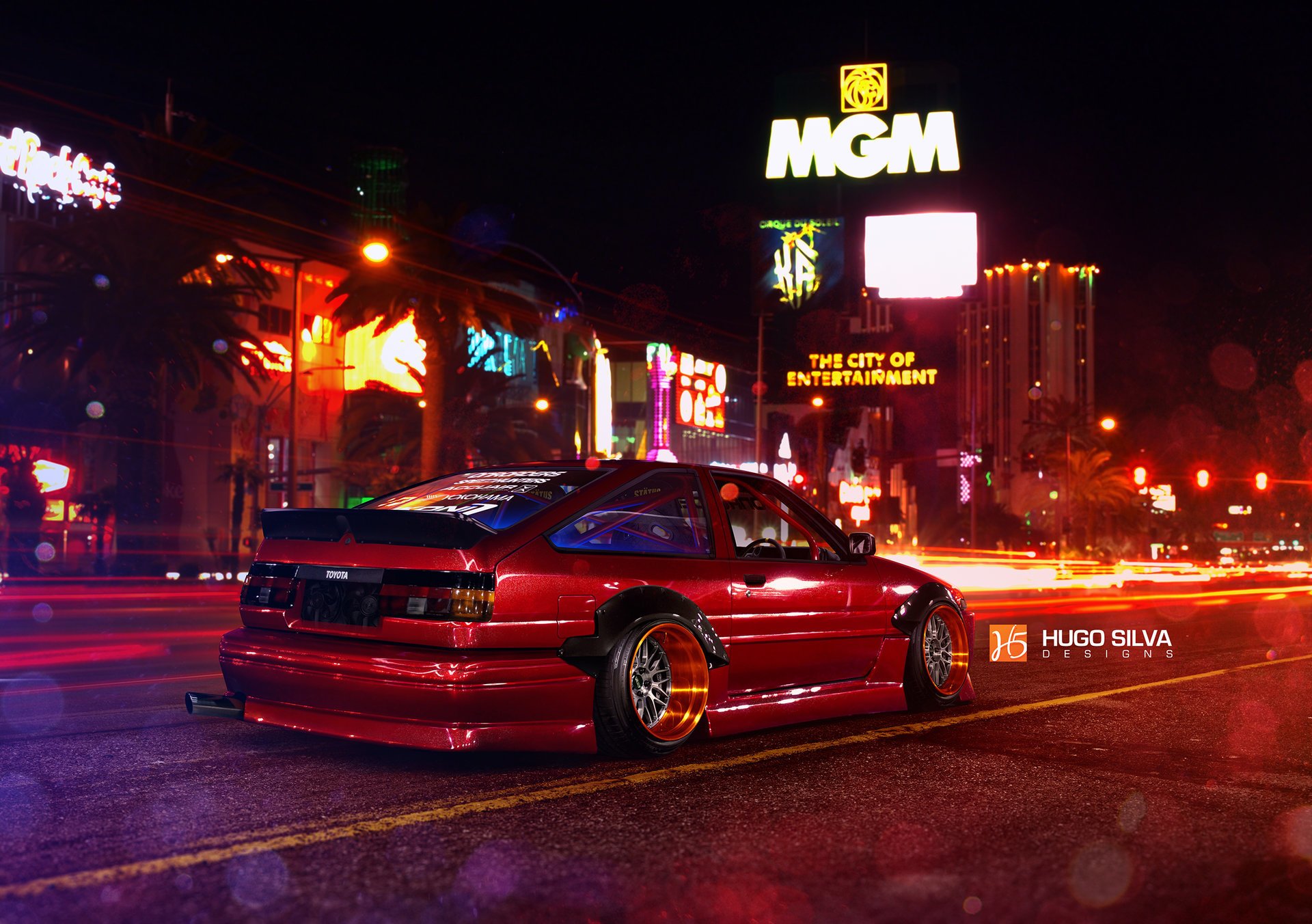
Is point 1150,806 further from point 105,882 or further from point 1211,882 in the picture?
point 105,882

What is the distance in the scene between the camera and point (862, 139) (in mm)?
49500

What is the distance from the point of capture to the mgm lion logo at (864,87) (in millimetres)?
49594

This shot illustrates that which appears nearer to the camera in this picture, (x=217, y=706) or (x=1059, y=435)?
(x=217, y=706)

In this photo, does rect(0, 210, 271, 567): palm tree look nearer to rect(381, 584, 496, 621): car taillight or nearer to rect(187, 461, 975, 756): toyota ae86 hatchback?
rect(187, 461, 975, 756): toyota ae86 hatchback

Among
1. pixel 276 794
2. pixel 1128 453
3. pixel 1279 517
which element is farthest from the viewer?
pixel 1279 517

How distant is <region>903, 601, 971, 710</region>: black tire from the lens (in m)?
7.43

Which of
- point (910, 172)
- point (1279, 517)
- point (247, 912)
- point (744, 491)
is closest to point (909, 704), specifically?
point (744, 491)

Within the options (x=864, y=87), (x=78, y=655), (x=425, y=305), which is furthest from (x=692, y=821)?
(x=864, y=87)

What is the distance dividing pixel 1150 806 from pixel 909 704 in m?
2.59

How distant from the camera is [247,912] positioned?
11.0ft

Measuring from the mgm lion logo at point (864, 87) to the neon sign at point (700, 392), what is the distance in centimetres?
2318

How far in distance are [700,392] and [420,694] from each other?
231 ft

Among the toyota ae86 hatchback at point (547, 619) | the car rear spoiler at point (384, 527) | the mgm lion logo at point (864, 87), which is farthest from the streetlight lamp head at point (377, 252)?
the mgm lion logo at point (864, 87)

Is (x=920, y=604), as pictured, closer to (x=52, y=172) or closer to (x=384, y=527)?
(x=384, y=527)
